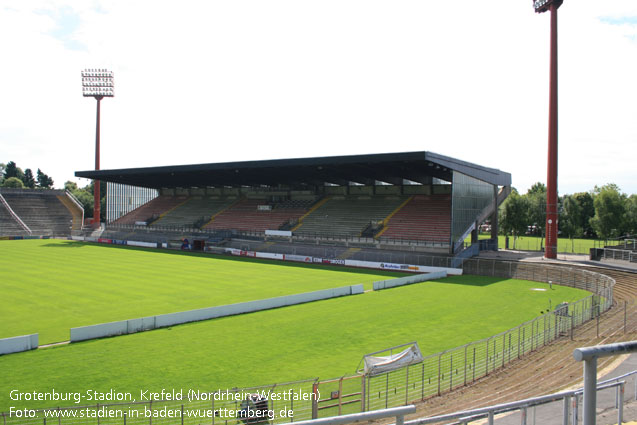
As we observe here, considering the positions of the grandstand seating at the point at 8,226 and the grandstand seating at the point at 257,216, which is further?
the grandstand seating at the point at 8,226

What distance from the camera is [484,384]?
14.6 metres

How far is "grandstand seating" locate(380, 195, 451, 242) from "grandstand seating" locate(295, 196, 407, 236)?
2.20 m

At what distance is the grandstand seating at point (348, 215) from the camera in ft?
184

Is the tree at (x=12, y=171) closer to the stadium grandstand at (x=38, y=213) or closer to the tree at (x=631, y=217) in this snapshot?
the stadium grandstand at (x=38, y=213)

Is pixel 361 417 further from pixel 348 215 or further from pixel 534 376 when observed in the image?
pixel 348 215

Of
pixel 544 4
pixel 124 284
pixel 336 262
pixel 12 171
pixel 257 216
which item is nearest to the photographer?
pixel 124 284

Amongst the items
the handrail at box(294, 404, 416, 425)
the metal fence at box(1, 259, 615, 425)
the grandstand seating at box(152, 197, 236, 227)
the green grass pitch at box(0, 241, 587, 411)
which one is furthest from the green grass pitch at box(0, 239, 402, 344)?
the handrail at box(294, 404, 416, 425)

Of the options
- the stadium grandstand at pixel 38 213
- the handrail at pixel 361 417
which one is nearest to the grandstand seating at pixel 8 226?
the stadium grandstand at pixel 38 213

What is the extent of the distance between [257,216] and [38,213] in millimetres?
45547

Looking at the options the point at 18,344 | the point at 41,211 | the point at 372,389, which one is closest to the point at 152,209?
the point at 41,211

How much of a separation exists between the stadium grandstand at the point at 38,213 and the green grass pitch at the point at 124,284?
93.4 feet

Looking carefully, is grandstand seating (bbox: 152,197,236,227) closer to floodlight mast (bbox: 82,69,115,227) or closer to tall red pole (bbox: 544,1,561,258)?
floodlight mast (bbox: 82,69,115,227)

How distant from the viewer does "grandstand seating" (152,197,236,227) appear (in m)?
72.8

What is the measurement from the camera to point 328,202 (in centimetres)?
6469
